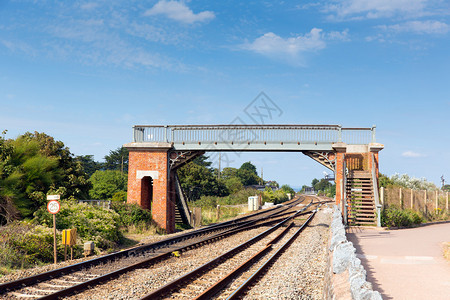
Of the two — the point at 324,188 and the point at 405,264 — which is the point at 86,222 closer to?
the point at 405,264

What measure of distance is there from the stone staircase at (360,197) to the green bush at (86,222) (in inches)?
432

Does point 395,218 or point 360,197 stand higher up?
point 360,197

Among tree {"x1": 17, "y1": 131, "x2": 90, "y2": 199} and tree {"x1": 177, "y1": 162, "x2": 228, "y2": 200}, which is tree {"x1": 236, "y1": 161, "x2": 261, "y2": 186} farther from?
tree {"x1": 17, "y1": 131, "x2": 90, "y2": 199}

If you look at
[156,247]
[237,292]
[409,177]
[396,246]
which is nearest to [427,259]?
[396,246]

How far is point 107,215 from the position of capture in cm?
1559

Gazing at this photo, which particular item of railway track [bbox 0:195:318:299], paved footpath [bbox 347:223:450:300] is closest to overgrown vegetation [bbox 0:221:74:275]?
railway track [bbox 0:195:318:299]

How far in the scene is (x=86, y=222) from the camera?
1419cm

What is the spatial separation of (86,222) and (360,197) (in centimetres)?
1312

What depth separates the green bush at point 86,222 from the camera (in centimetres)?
1386

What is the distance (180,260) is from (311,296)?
484cm

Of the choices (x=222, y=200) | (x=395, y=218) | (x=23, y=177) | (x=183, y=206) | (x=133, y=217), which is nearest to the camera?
(x=23, y=177)

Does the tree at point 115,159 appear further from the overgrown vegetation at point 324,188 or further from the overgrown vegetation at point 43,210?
the overgrown vegetation at point 43,210

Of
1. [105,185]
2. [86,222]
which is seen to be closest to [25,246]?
[86,222]

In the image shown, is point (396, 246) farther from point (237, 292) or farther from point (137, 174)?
point (137, 174)
